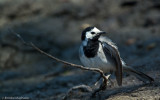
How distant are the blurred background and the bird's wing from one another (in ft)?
4.50

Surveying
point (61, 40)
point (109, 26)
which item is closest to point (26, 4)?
point (61, 40)

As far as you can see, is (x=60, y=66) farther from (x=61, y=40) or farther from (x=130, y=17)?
(x=130, y=17)

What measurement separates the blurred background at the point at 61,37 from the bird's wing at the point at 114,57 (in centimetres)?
137

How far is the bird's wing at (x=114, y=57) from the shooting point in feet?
17.6

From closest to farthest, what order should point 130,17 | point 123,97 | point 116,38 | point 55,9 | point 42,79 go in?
point 123,97 → point 42,79 → point 116,38 → point 130,17 → point 55,9

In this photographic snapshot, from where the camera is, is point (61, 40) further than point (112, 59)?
Yes

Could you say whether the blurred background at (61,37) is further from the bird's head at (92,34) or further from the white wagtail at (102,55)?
the bird's head at (92,34)

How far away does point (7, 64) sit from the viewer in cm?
927

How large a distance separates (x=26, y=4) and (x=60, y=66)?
10.2 ft

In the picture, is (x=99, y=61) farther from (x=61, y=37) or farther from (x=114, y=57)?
(x=61, y=37)

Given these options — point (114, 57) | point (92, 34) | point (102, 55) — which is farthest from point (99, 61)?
point (92, 34)

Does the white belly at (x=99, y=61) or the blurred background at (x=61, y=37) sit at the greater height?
the blurred background at (x=61, y=37)

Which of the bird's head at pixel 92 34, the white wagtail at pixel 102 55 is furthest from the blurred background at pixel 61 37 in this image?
the bird's head at pixel 92 34

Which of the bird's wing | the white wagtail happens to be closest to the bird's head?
the white wagtail
